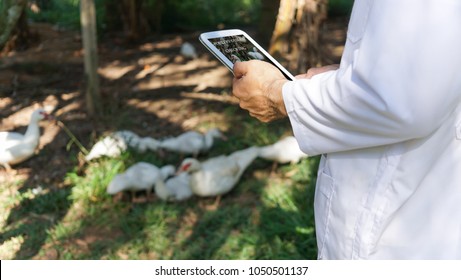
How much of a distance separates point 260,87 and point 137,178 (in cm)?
239

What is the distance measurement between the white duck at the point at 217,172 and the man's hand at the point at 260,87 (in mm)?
2277

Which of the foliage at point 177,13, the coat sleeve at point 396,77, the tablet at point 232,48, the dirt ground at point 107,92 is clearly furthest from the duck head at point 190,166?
the foliage at point 177,13

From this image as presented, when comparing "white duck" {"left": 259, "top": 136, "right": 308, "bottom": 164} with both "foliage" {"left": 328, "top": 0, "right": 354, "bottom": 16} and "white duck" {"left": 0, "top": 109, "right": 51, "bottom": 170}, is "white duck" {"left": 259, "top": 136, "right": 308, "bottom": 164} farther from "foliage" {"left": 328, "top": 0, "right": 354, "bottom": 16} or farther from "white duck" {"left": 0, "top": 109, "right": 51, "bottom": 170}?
"foliage" {"left": 328, "top": 0, "right": 354, "bottom": 16}

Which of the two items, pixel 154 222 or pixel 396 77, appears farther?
pixel 154 222

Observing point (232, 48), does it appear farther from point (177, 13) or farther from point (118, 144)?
point (177, 13)

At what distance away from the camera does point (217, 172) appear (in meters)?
3.77

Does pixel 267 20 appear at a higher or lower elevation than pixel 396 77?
lower

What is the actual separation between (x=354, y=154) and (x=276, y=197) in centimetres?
250

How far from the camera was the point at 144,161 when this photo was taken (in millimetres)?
4172

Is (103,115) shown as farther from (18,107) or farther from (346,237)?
(346,237)

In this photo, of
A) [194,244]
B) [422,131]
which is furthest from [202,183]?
[422,131]

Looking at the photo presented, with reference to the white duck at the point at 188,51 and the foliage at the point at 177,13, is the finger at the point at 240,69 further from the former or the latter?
the foliage at the point at 177,13

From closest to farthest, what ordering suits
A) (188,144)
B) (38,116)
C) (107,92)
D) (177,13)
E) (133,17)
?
(38,116) → (188,144) → (107,92) → (133,17) → (177,13)

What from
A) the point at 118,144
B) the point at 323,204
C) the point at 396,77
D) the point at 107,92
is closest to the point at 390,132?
the point at 396,77
